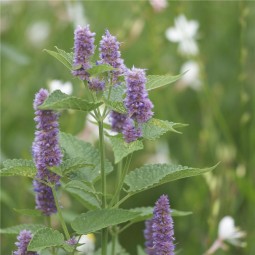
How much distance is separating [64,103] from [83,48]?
0.38 feet

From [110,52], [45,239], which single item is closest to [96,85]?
[110,52]

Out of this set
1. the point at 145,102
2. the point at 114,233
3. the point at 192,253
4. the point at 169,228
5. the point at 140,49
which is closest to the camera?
the point at 145,102

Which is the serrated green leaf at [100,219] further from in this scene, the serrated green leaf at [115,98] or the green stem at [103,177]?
the serrated green leaf at [115,98]

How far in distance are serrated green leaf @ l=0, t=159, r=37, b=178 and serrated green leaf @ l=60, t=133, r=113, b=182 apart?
11cm

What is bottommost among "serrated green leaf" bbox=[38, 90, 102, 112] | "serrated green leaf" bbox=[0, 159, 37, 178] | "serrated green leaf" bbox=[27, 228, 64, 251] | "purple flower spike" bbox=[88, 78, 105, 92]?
"serrated green leaf" bbox=[27, 228, 64, 251]

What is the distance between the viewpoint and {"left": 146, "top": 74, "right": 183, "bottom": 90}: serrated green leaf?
125cm

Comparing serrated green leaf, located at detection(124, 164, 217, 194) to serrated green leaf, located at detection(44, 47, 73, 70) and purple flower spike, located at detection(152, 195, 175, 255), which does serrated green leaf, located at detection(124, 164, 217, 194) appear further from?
serrated green leaf, located at detection(44, 47, 73, 70)

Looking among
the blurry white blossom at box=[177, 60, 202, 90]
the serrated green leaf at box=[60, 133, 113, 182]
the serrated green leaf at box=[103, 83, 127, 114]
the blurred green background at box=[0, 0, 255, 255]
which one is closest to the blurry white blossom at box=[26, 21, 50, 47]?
the blurred green background at box=[0, 0, 255, 255]

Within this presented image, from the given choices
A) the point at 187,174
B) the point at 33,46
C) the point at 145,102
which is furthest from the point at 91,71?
the point at 33,46

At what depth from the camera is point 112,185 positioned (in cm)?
305

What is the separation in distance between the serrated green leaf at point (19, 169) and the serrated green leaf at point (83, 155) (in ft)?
0.34

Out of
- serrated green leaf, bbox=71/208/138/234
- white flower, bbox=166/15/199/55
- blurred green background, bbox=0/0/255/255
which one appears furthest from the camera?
white flower, bbox=166/15/199/55

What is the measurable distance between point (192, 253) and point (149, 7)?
1141 millimetres

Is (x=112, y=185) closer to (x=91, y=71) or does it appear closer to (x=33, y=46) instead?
(x=33, y=46)
